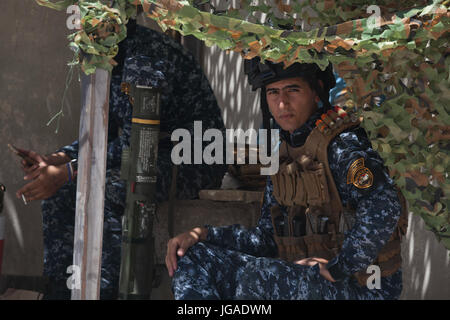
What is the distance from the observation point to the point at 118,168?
3697 millimetres

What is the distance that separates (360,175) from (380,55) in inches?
22.2

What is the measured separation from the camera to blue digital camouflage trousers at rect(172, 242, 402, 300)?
2713mm

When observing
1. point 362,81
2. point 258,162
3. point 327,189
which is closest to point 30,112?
point 258,162

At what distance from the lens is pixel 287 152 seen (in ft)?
9.93

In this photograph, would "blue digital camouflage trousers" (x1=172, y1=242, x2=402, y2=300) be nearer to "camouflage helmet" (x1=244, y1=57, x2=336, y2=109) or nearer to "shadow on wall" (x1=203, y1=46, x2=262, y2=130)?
"camouflage helmet" (x1=244, y1=57, x2=336, y2=109)

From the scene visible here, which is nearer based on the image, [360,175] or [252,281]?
[360,175]

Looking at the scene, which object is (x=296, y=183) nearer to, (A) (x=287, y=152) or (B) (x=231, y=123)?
(A) (x=287, y=152)

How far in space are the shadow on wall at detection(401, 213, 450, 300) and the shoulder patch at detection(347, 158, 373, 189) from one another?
4.07 feet

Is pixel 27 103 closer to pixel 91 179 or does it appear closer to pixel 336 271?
pixel 91 179

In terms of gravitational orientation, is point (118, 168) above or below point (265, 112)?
below

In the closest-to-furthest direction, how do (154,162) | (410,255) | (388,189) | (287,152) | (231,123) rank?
(388,189), (154,162), (287,152), (410,255), (231,123)

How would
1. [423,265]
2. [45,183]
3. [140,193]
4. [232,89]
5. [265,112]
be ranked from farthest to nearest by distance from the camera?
[232,89] → [423,265] → [45,183] → [265,112] → [140,193]

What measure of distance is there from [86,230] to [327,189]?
1.09m

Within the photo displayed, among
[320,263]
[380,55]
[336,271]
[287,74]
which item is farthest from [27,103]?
[380,55]
